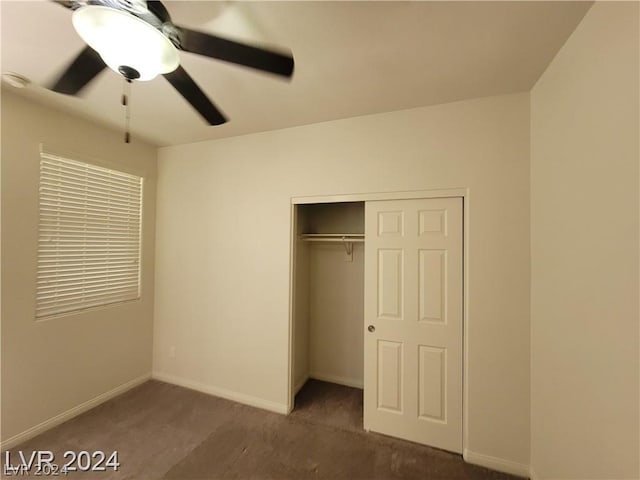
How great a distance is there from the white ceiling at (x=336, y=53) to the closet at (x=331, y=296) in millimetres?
1157

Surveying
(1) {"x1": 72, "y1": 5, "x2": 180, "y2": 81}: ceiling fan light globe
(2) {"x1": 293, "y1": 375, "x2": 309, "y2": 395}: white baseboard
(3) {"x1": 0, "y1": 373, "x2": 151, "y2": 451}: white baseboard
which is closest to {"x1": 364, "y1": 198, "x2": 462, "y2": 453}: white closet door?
(2) {"x1": 293, "y1": 375, "x2": 309, "y2": 395}: white baseboard

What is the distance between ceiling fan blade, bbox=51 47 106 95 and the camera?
1227 mm

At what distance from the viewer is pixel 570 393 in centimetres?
139

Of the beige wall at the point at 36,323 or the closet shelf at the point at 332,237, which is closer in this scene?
the beige wall at the point at 36,323

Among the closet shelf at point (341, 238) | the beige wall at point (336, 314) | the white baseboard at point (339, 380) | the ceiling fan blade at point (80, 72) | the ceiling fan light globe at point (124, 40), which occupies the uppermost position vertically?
the ceiling fan blade at point (80, 72)

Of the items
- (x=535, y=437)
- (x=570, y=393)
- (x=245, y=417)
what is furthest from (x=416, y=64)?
(x=245, y=417)

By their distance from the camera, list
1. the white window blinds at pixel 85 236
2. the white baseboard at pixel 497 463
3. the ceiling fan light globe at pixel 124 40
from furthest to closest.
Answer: the white window blinds at pixel 85 236 < the white baseboard at pixel 497 463 < the ceiling fan light globe at pixel 124 40

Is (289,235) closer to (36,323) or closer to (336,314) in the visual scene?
(336,314)

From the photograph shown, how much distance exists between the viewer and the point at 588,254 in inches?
49.2

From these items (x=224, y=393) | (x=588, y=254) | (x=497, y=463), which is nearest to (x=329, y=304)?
(x=224, y=393)

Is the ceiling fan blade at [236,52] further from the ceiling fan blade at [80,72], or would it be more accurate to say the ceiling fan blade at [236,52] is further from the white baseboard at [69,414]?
the white baseboard at [69,414]

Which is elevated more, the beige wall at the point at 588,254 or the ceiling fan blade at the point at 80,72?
the ceiling fan blade at the point at 80,72

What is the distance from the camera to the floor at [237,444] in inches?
73.2

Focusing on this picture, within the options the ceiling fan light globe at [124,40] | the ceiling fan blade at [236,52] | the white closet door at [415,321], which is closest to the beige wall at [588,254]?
the white closet door at [415,321]
